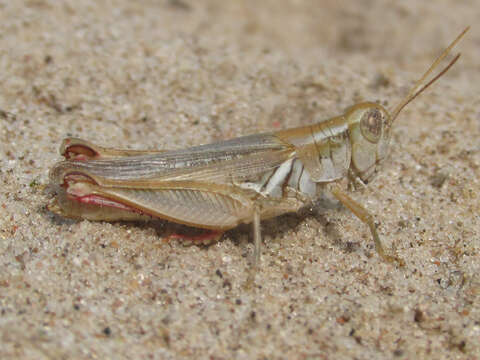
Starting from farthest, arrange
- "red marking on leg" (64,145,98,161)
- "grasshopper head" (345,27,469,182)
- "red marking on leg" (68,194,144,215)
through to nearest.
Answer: "grasshopper head" (345,27,469,182) → "red marking on leg" (64,145,98,161) → "red marking on leg" (68,194,144,215)

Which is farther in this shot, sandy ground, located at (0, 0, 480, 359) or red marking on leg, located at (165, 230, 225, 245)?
red marking on leg, located at (165, 230, 225, 245)

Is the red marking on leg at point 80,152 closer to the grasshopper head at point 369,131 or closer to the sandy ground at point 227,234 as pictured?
the sandy ground at point 227,234

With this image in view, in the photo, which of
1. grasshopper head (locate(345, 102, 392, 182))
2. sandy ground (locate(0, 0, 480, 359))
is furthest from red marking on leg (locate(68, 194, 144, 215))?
grasshopper head (locate(345, 102, 392, 182))

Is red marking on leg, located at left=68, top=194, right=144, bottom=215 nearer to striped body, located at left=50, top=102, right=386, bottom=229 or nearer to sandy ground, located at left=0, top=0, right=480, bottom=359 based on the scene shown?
striped body, located at left=50, top=102, right=386, bottom=229

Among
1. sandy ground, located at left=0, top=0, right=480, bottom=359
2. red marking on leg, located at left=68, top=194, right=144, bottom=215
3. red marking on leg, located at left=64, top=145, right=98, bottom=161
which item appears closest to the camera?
sandy ground, located at left=0, top=0, right=480, bottom=359

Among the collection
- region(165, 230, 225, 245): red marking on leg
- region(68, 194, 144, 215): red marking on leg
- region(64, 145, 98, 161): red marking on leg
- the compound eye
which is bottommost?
region(165, 230, 225, 245): red marking on leg

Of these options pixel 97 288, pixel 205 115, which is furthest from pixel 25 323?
pixel 205 115
